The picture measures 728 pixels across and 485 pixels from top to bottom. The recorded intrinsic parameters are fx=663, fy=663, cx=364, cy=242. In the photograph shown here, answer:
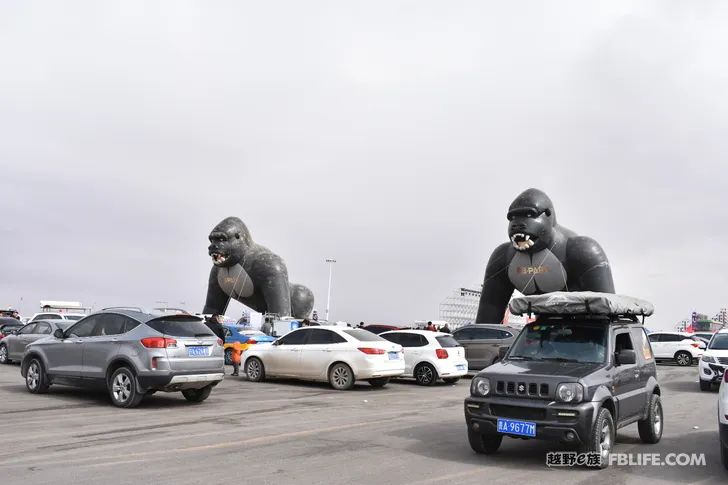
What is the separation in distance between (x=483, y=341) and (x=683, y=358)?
14.9 meters

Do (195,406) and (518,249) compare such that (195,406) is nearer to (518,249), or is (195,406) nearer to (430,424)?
(430,424)

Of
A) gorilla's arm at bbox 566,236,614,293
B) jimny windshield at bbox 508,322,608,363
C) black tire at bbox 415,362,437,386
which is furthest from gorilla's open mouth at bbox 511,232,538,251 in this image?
jimny windshield at bbox 508,322,608,363

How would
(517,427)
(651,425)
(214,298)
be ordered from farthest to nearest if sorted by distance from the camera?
1. (214,298)
2. (651,425)
3. (517,427)

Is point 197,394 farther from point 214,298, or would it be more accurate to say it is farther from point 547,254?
point 214,298

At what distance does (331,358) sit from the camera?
16.0 meters

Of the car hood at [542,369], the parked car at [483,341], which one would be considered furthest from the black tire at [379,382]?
the car hood at [542,369]

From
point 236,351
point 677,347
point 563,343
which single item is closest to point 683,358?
point 677,347

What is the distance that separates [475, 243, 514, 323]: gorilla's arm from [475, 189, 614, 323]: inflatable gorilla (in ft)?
3.23

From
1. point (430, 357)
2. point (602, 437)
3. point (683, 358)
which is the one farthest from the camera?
point (683, 358)

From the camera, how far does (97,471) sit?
6.96 meters

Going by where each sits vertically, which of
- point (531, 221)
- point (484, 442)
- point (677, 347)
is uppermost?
point (531, 221)

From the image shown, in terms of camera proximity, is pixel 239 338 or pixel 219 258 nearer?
pixel 239 338

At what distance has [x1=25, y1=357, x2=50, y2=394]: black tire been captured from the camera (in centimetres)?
1298

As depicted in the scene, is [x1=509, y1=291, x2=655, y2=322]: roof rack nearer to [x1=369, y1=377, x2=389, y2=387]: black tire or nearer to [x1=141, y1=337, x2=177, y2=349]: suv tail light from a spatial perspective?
[x1=141, y1=337, x2=177, y2=349]: suv tail light
